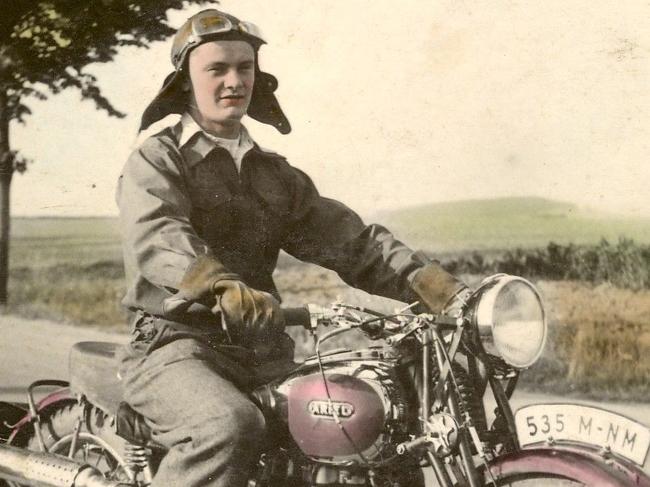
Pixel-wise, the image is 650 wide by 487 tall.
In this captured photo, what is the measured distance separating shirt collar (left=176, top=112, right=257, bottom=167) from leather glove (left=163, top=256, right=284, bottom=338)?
2.33ft

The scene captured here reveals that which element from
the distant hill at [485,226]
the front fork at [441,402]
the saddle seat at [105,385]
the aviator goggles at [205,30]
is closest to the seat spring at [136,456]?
the saddle seat at [105,385]

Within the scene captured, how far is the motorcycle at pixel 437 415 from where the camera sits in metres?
2.36

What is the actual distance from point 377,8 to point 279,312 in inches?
86.2

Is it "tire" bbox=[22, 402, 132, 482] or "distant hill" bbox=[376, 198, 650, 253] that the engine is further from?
"distant hill" bbox=[376, 198, 650, 253]

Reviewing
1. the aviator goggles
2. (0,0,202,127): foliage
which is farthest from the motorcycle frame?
(0,0,202,127): foliage

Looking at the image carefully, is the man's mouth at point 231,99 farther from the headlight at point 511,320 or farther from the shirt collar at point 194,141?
the headlight at point 511,320

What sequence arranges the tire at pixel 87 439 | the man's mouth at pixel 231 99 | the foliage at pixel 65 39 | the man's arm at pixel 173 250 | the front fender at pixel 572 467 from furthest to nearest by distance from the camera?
the foliage at pixel 65 39, the man's mouth at pixel 231 99, the tire at pixel 87 439, the man's arm at pixel 173 250, the front fender at pixel 572 467

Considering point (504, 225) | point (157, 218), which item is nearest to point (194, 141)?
point (157, 218)

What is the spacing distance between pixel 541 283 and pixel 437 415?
1.76 m

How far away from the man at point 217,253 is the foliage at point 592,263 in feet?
3.71

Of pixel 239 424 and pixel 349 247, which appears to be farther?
pixel 349 247

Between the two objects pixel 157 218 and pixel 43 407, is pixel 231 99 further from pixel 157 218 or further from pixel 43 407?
pixel 43 407

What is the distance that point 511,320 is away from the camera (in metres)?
2.53

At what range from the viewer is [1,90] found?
17.2 ft
